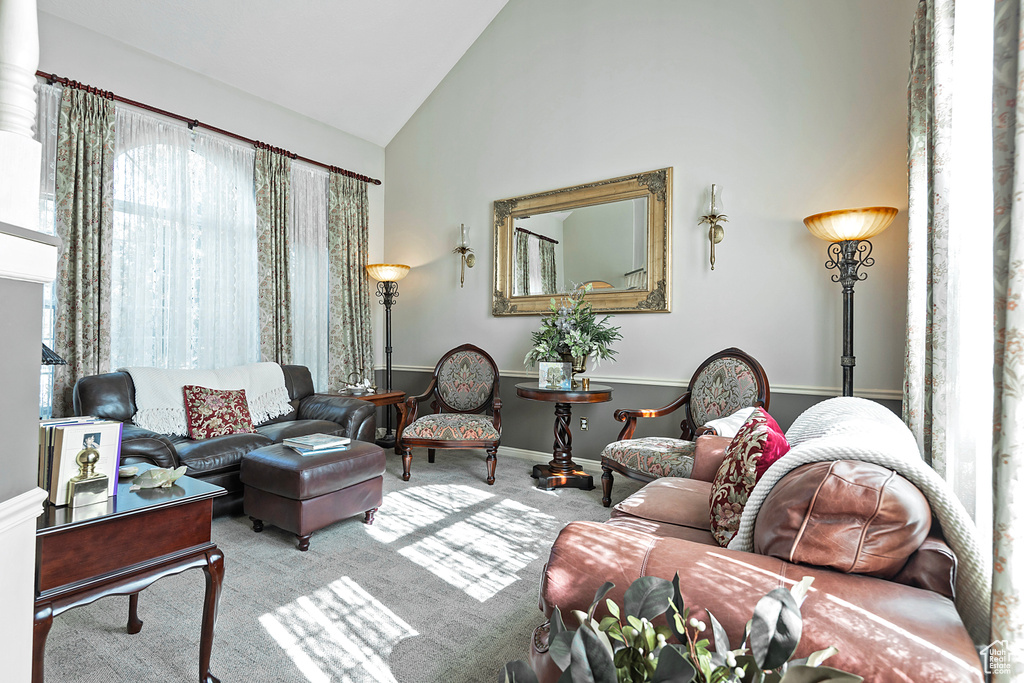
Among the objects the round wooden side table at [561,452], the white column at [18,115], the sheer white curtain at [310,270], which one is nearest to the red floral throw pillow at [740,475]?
the white column at [18,115]

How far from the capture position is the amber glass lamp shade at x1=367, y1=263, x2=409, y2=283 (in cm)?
493

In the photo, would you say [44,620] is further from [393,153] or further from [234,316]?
[393,153]

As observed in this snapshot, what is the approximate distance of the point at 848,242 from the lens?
2834mm

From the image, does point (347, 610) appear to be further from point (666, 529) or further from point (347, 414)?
point (347, 414)

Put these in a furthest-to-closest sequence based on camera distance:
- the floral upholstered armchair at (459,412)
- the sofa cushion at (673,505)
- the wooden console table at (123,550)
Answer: the floral upholstered armchair at (459,412) → the sofa cushion at (673,505) → the wooden console table at (123,550)

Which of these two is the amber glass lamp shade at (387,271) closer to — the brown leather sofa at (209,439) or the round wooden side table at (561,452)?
the brown leather sofa at (209,439)

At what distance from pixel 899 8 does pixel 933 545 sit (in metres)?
3.37

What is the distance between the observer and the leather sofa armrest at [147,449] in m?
2.61

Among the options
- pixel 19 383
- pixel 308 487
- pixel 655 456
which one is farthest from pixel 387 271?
pixel 19 383

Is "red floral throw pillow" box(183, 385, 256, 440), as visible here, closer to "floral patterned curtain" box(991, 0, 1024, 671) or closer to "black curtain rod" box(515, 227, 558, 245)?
"black curtain rod" box(515, 227, 558, 245)

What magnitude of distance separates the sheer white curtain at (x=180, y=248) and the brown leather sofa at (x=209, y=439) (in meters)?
0.51

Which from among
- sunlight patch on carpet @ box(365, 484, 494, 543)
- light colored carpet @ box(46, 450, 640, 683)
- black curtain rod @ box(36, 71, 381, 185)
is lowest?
sunlight patch on carpet @ box(365, 484, 494, 543)

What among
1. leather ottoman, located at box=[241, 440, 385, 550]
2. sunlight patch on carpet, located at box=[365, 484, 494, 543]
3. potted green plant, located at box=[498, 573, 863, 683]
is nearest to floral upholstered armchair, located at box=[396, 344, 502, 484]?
sunlight patch on carpet, located at box=[365, 484, 494, 543]

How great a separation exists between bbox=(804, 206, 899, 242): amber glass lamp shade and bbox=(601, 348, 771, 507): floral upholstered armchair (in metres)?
0.88
